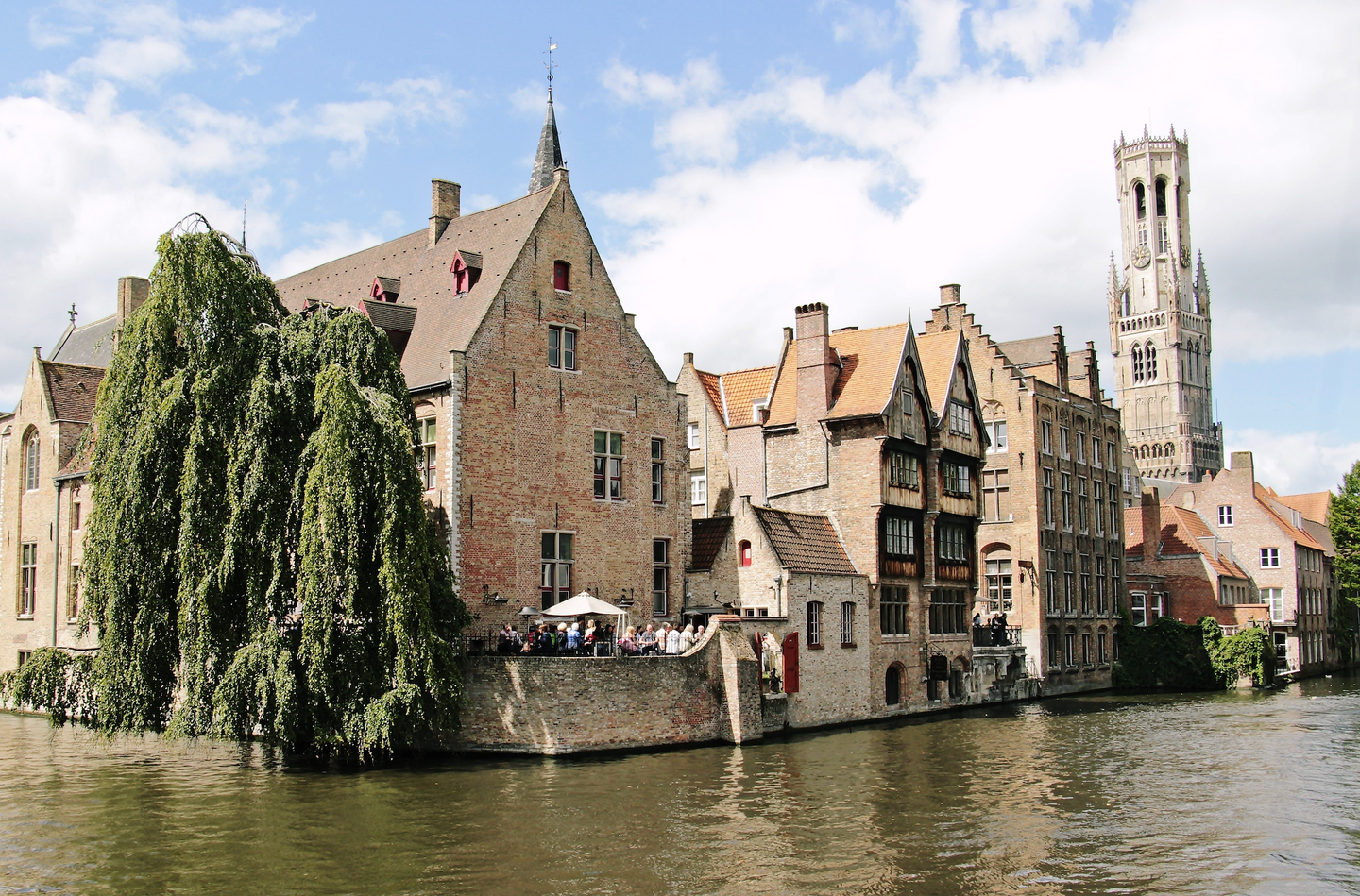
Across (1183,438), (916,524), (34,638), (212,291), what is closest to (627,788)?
(212,291)

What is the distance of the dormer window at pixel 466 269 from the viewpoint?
33406 mm

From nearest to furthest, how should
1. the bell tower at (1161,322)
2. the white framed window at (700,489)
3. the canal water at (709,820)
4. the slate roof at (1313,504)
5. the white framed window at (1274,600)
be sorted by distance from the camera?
the canal water at (709,820) → the white framed window at (700,489) → the white framed window at (1274,600) → the slate roof at (1313,504) → the bell tower at (1161,322)

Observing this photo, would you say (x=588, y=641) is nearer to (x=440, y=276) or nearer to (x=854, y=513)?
(x=854, y=513)

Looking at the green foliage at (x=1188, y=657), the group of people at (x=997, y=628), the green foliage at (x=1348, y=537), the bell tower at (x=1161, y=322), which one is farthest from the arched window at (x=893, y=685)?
the bell tower at (x=1161, y=322)

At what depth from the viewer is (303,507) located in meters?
24.0

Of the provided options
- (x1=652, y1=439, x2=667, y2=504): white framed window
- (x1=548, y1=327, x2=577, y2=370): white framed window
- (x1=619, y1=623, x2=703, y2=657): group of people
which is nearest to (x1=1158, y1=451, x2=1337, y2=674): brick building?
(x1=652, y1=439, x2=667, y2=504): white framed window

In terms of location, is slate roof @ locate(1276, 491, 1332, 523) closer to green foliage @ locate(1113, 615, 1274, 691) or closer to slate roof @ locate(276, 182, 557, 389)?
green foliage @ locate(1113, 615, 1274, 691)

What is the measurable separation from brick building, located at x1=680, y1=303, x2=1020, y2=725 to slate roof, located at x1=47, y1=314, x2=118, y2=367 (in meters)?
21.1

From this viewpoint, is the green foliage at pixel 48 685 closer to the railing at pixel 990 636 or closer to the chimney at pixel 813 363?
the chimney at pixel 813 363

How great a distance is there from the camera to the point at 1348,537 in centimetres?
6162

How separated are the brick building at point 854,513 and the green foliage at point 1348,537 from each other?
2946 cm

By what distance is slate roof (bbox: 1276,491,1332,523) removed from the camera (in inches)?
3178

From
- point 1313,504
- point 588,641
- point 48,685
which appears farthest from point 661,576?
point 1313,504

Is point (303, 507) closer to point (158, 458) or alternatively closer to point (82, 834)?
point (158, 458)
